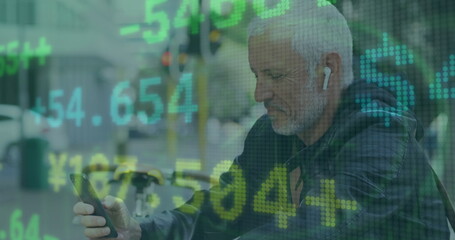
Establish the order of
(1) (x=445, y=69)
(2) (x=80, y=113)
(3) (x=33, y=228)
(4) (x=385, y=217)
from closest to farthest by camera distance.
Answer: (1) (x=445, y=69), (4) (x=385, y=217), (2) (x=80, y=113), (3) (x=33, y=228)

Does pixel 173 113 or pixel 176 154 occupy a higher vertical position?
pixel 173 113

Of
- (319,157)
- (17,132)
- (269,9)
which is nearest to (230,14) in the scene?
(269,9)

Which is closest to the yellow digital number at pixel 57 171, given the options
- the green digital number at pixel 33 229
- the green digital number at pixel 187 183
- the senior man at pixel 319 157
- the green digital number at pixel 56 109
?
the green digital number at pixel 56 109

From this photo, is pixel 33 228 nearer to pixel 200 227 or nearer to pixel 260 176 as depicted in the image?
pixel 200 227

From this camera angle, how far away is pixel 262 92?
160 centimetres

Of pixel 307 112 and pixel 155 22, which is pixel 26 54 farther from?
pixel 307 112

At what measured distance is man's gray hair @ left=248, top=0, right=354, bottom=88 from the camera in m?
1.42

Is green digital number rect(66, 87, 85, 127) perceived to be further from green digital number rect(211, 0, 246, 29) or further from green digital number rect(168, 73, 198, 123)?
green digital number rect(211, 0, 246, 29)

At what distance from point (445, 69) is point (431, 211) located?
0.35 metres

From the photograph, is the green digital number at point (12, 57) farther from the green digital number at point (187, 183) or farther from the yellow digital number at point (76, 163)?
the green digital number at point (187, 183)

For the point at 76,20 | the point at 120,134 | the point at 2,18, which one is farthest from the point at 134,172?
the point at 2,18

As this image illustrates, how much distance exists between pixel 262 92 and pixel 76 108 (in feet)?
3.14

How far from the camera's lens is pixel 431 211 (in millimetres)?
1276

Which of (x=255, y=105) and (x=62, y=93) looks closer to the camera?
(x=255, y=105)
